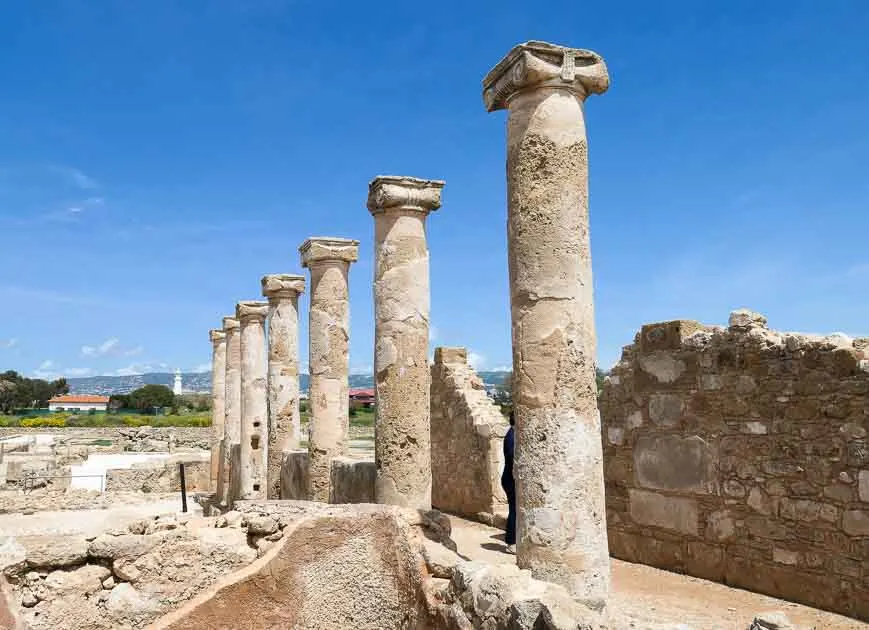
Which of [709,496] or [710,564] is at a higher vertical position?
[709,496]

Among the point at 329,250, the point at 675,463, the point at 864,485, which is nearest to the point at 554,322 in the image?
the point at 864,485

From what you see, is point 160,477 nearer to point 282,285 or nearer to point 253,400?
point 253,400

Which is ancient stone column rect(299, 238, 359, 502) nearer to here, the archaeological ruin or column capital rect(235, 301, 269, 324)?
the archaeological ruin

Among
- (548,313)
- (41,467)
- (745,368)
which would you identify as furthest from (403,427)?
(41,467)

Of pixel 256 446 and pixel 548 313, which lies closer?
pixel 548 313

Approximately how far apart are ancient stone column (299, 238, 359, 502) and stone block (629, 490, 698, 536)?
397 centimetres

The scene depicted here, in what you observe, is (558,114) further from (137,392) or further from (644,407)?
(137,392)

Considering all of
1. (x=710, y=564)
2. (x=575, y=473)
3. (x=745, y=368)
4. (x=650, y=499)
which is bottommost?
(x=710, y=564)

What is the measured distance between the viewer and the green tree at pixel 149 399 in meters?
69.9

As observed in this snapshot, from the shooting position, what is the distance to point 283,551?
520 cm

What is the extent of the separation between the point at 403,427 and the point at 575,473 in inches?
109

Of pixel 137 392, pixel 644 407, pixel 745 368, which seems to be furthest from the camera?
pixel 137 392

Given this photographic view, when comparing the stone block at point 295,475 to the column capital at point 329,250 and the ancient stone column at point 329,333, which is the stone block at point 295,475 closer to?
the ancient stone column at point 329,333

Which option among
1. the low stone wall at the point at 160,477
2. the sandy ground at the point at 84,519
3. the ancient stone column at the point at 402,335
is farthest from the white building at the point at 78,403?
the ancient stone column at the point at 402,335
